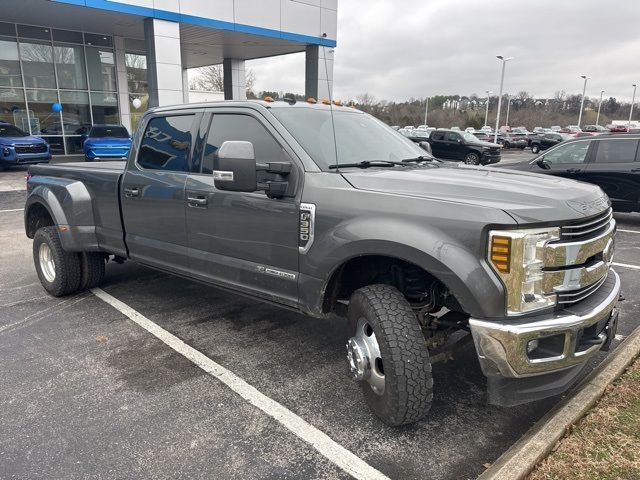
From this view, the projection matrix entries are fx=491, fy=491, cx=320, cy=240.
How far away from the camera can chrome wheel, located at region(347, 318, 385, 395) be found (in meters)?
2.93

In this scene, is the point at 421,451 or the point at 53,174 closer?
the point at 421,451

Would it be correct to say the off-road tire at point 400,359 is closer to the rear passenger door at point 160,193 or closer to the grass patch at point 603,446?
the grass patch at point 603,446

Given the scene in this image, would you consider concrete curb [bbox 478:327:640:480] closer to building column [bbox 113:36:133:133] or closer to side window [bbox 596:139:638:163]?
side window [bbox 596:139:638:163]

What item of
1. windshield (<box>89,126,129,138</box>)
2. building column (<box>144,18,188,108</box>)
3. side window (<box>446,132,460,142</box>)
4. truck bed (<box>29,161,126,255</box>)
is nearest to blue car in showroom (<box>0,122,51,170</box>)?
windshield (<box>89,126,129,138</box>)

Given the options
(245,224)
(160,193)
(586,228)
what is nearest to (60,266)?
A: (160,193)

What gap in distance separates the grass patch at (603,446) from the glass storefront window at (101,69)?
24.3 m

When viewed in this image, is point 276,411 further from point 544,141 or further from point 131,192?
point 544,141

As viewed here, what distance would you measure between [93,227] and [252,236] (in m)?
2.31

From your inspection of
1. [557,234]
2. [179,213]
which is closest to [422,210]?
[557,234]

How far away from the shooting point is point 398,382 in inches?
107

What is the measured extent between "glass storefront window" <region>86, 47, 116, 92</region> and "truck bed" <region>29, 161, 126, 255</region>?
19823 mm

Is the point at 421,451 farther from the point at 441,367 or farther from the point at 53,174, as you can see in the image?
the point at 53,174

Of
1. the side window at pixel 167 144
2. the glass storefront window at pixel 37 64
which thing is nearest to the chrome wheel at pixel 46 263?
the side window at pixel 167 144

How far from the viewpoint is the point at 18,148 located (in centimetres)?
1706
